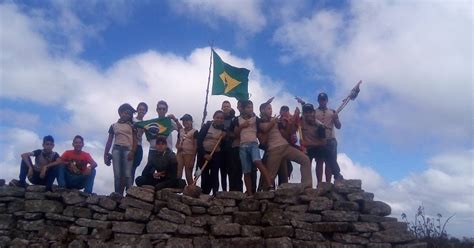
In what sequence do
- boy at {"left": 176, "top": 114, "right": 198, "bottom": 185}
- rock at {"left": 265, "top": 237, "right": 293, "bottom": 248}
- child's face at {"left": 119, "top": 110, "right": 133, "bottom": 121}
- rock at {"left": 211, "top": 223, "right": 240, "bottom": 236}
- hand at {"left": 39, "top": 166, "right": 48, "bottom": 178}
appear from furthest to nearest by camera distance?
child's face at {"left": 119, "top": 110, "right": 133, "bottom": 121}
boy at {"left": 176, "top": 114, "right": 198, "bottom": 185}
hand at {"left": 39, "top": 166, "right": 48, "bottom": 178}
rock at {"left": 211, "top": 223, "right": 240, "bottom": 236}
rock at {"left": 265, "top": 237, "right": 293, "bottom": 248}

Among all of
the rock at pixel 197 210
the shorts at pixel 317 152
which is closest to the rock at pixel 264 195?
the rock at pixel 197 210

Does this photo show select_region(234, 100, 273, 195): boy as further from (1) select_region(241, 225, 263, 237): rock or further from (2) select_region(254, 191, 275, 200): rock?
(1) select_region(241, 225, 263, 237): rock

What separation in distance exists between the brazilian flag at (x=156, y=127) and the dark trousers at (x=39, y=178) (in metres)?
2.01

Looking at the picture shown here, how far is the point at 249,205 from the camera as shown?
29.2 ft

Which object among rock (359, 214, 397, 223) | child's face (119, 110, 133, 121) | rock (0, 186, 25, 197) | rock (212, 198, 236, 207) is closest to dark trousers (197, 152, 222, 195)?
rock (212, 198, 236, 207)

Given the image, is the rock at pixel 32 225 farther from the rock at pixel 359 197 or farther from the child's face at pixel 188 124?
the rock at pixel 359 197

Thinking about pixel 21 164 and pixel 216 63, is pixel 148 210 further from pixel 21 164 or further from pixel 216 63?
pixel 216 63

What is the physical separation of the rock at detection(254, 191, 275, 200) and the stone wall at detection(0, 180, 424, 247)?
2 cm

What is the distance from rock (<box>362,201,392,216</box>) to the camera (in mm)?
8758

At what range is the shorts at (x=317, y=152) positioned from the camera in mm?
9594

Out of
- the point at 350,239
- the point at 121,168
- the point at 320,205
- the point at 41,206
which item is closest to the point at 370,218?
the point at 350,239

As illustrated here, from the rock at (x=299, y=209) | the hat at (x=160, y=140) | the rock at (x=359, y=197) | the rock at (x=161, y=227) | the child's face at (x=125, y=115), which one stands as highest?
the child's face at (x=125, y=115)

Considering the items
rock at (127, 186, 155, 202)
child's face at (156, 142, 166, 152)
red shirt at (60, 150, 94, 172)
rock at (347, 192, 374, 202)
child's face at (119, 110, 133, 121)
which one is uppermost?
child's face at (119, 110, 133, 121)

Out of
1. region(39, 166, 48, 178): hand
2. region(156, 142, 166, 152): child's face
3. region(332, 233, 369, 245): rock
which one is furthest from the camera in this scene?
region(156, 142, 166, 152): child's face
